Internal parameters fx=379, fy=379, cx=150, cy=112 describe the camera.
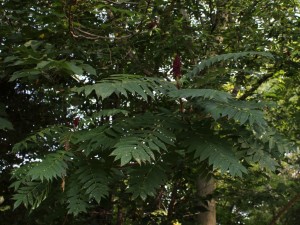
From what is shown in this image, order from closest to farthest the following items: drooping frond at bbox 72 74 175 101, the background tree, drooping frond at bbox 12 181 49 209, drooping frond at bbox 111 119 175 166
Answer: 1. drooping frond at bbox 111 119 175 166
2. drooping frond at bbox 72 74 175 101
3. the background tree
4. drooping frond at bbox 12 181 49 209

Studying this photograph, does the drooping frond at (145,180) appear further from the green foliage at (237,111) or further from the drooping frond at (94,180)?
the green foliage at (237,111)

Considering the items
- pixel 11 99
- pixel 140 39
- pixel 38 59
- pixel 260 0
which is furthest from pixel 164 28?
pixel 38 59

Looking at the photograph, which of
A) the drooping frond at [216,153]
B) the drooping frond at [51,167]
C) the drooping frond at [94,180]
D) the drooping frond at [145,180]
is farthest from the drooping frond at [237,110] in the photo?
the drooping frond at [51,167]

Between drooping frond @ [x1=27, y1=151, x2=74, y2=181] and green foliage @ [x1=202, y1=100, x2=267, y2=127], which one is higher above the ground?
green foliage @ [x1=202, y1=100, x2=267, y2=127]

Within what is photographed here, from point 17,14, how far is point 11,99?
1.25 m

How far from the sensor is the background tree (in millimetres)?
1886

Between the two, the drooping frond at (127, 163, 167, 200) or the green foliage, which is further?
the drooping frond at (127, 163, 167, 200)

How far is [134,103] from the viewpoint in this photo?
413cm

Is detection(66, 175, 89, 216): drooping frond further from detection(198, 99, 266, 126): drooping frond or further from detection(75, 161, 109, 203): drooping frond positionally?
detection(198, 99, 266, 126): drooping frond

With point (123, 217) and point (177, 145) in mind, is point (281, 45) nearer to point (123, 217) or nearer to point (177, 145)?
point (123, 217)

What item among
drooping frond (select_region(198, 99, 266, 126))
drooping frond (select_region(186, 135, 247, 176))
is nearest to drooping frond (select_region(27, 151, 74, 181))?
drooping frond (select_region(186, 135, 247, 176))

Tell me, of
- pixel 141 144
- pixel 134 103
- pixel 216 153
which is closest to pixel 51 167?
pixel 141 144

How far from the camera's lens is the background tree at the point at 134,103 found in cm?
189

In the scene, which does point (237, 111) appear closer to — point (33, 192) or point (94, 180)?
point (94, 180)
